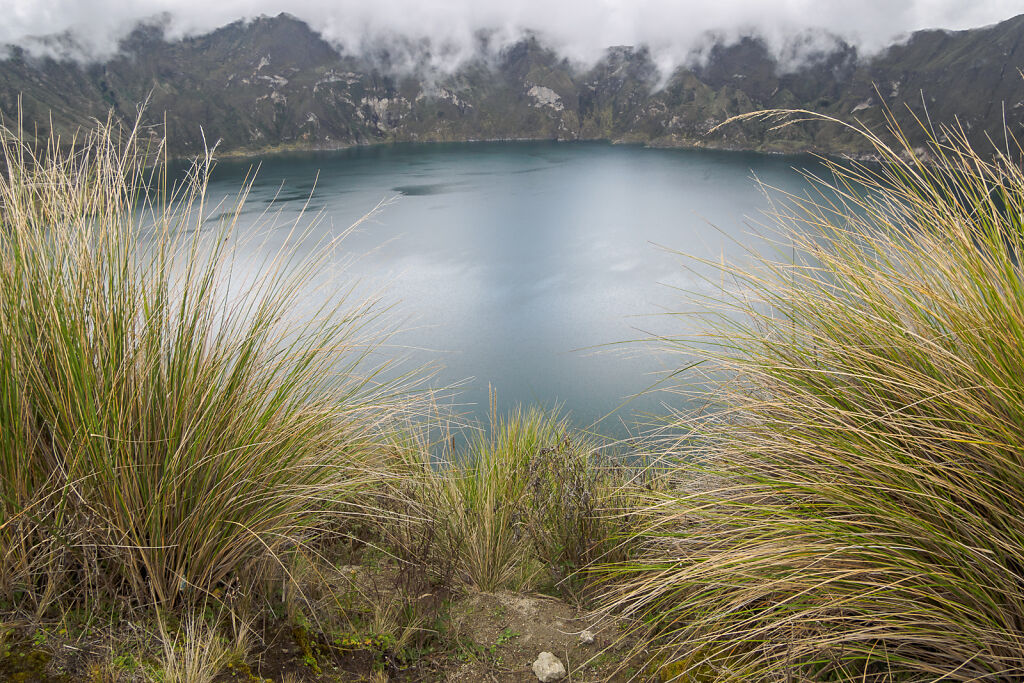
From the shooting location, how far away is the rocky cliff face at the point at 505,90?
81312mm

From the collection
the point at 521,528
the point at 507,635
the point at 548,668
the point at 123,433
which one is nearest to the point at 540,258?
the point at 521,528

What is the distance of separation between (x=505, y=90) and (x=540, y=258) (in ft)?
413

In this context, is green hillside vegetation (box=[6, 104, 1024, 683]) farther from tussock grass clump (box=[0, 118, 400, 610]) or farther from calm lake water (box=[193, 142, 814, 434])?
calm lake water (box=[193, 142, 814, 434])

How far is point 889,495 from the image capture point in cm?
119

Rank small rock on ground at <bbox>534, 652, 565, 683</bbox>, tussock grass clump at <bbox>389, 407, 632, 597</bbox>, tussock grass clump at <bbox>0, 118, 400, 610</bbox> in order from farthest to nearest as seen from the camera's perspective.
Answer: tussock grass clump at <bbox>389, 407, 632, 597</bbox>
small rock on ground at <bbox>534, 652, 565, 683</bbox>
tussock grass clump at <bbox>0, 118, 400, 610</bbox>

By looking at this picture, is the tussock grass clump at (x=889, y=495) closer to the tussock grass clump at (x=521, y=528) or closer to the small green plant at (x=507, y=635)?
the small green plant at (x=507, y=635)

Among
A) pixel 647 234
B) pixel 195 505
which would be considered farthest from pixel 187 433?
pixel 647 234

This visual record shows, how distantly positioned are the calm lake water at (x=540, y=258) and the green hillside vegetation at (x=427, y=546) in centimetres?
46

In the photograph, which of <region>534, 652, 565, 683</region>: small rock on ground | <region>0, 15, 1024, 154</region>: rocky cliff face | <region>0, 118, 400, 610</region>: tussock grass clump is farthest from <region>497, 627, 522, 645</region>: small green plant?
<region>0, 15, 1024, 154</region>: rocky cliff face

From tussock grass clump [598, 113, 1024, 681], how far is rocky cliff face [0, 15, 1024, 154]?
263ft

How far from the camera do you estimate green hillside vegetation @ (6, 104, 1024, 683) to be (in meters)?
1.10

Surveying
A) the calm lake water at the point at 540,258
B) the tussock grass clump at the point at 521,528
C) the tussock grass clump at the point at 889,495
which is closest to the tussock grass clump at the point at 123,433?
the tussock grass clump at the point at 521,528

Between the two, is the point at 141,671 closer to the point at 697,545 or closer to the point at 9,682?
the point at 9,682

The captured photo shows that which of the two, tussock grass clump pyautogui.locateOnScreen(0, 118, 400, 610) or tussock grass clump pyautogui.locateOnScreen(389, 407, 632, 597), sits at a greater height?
tussock grass clump pyautogui.locateOnScreen(0, 118, 400, 610)
